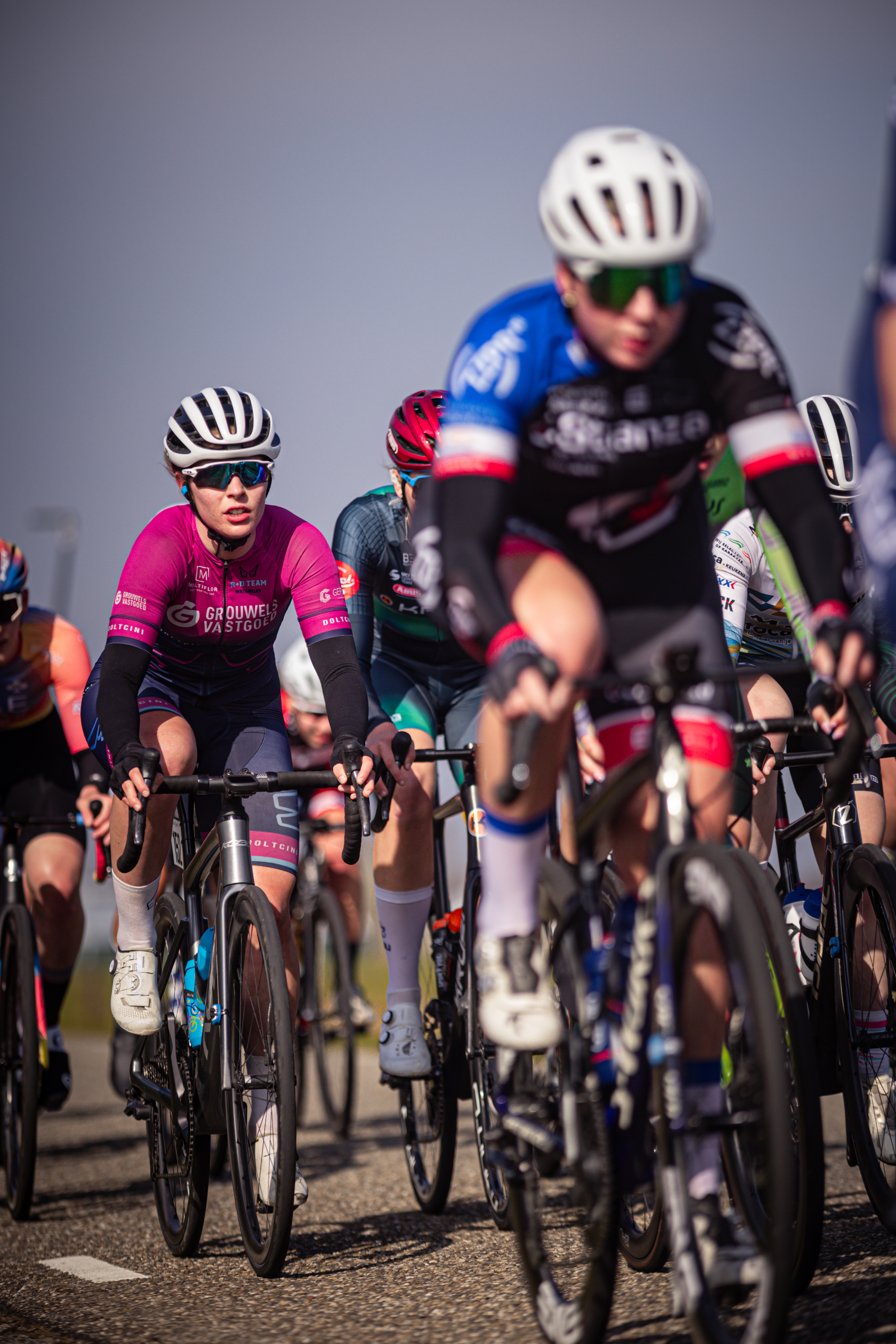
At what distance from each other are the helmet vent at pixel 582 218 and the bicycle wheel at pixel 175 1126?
10.0 ft

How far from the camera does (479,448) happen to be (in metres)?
2.92

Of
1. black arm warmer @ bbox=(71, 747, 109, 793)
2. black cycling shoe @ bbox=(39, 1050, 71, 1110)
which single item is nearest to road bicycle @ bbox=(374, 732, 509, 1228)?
black arm warmer @ bbox=(71, 747, 109, 793)

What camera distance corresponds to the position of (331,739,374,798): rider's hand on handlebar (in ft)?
14.9

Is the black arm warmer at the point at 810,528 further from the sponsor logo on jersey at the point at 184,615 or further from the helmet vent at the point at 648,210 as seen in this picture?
the sponsor logo on jersey at the point at 184,615

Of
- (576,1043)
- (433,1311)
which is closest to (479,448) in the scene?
(576,1043)

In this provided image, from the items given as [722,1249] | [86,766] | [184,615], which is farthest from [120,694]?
[722,1249]

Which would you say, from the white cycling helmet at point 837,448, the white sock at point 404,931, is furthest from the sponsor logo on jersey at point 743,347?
the white sock at point 404,931

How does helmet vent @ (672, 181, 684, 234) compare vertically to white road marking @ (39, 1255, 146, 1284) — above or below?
above

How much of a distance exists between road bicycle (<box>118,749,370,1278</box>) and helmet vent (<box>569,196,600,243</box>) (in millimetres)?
2148

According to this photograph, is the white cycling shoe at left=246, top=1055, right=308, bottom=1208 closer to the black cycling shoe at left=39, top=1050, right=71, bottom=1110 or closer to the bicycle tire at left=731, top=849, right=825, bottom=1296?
the bicycle tire at left=731, top=849, right=825, bottom=1296

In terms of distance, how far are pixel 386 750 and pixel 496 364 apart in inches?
90.7

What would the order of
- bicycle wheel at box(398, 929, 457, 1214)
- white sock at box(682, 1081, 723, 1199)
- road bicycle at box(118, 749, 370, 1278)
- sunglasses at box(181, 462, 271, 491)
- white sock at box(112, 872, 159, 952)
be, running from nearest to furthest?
white sock at box(682, 1081, 723, 1199), road bicycle at box(118, 749, 370, 1278), sunglasses at box(181, 462, 271, 491), white sock at box(112, 872, 159, 952), bicycle wheel at box(398, 929, 457, 1214)

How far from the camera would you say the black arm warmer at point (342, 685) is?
15.6 feet

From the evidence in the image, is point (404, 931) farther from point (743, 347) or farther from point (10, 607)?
point (743, 347)
